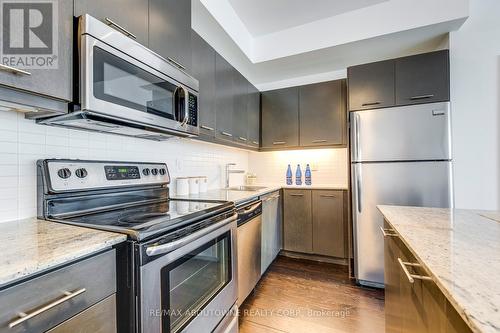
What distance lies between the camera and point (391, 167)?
2.20m

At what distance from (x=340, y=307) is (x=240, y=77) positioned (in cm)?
240

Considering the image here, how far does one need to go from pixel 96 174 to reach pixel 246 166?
7.84 ft

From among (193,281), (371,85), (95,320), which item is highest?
(371,85)

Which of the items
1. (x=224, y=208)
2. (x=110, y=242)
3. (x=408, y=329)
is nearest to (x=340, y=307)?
(x=408, y=329)

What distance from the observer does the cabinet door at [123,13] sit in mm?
973

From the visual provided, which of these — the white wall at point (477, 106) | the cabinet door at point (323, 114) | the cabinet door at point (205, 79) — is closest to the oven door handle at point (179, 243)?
the cabinet door at point (205, 79)

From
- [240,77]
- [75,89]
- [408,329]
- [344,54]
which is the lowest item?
[408,329]

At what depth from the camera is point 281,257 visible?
2.98 m

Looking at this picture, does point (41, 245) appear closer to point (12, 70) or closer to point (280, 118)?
point (12, 70)

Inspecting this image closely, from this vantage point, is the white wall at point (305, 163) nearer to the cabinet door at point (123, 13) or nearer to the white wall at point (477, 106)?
the white wall at point (477, 106)

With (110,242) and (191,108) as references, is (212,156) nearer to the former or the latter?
(191,108)

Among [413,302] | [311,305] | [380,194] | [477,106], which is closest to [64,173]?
[413,302]

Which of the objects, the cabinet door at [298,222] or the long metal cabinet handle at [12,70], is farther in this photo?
the cabinet door at [298,222]

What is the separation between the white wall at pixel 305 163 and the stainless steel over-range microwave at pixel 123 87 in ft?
6.87
